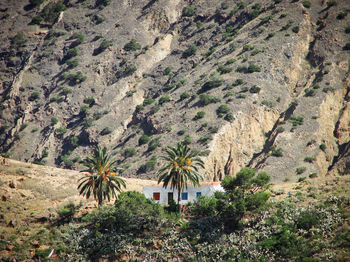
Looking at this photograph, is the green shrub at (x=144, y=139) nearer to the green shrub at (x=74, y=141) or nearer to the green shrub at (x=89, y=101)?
the green shrub at (x=74, y=141)

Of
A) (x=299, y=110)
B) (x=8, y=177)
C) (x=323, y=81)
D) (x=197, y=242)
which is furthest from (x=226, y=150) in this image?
(x=8, y=177)

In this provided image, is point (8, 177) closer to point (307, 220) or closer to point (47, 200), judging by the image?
point (47, 200)

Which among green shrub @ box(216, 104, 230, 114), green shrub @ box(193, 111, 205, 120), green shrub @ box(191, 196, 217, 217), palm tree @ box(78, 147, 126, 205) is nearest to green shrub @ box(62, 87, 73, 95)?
green shrub @ box(193, 111, 205, 120)

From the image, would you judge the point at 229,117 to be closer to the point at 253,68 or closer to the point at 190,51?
the point at 253,68

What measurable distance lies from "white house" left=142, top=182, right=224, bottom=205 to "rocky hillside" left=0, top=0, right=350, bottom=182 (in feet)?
61.7

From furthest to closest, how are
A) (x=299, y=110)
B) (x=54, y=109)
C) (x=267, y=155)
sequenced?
(x=54, y=109), (x=299, y=110), (x=267, y=155)

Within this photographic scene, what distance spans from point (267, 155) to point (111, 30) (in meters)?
71.4

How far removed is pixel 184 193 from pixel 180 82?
170ft

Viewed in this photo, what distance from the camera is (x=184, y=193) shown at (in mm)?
57938

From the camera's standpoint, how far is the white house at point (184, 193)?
189ft

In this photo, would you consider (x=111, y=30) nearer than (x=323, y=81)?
No

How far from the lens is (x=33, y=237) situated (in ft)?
165

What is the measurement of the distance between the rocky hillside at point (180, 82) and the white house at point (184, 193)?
741 inches

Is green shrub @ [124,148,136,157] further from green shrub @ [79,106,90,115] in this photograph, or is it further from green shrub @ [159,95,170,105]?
green shrub @ [79,106,90,115]
